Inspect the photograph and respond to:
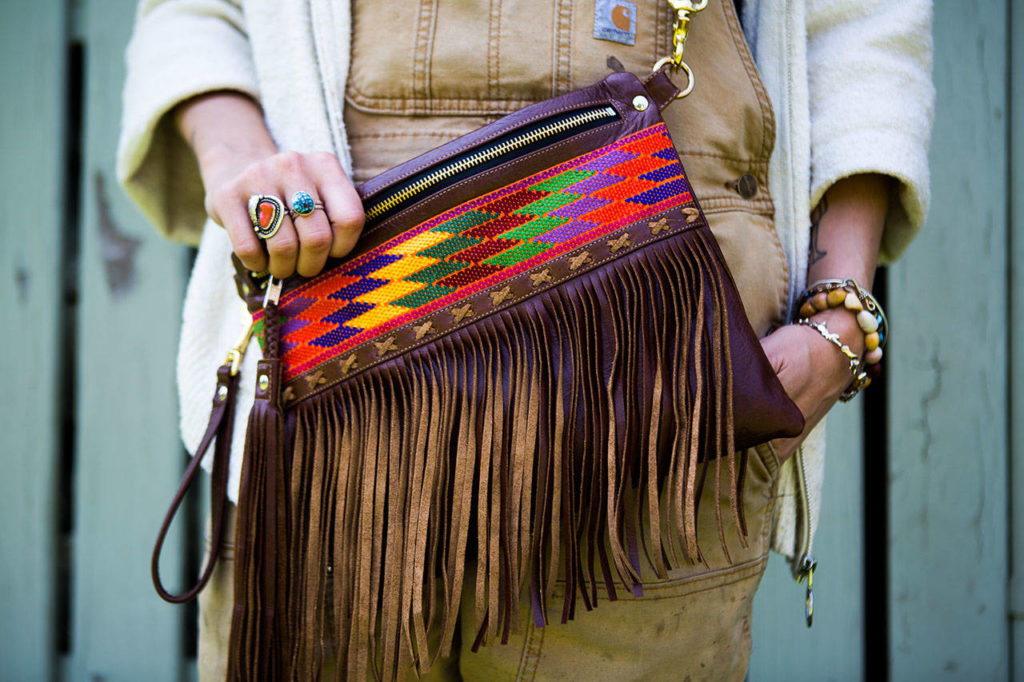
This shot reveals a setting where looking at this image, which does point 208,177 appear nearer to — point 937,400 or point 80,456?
point 80,456

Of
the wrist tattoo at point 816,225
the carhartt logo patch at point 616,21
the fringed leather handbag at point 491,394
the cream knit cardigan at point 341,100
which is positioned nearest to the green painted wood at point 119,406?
the cream knit cardigan at point 341,100

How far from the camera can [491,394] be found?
590 millimetres

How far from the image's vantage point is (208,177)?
66cm

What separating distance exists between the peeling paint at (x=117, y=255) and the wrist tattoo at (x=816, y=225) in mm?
1439

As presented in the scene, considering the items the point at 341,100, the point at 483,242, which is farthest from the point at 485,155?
the point at 341,100

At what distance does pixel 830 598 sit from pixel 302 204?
1496 mm

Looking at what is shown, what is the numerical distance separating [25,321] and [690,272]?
5.37ft

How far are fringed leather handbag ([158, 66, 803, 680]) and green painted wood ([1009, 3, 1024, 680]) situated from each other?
1.30 meters

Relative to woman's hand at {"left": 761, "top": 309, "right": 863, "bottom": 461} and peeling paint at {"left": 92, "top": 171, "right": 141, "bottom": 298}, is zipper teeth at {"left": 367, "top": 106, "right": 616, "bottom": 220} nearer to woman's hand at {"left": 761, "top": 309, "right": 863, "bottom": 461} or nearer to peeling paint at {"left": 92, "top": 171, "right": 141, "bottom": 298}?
woman's hand at {"left": 761, "top": 309, "right": 863, "bottom": 461}

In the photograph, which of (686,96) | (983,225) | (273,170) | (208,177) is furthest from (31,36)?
(983,225)

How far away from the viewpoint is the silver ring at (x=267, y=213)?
563 millimetres

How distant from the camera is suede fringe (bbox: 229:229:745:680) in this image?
0.58 metres

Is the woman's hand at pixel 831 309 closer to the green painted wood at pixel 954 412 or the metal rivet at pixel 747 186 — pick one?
the metal rivet at pixel 747 186

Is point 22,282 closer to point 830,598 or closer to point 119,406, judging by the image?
point 119,406
